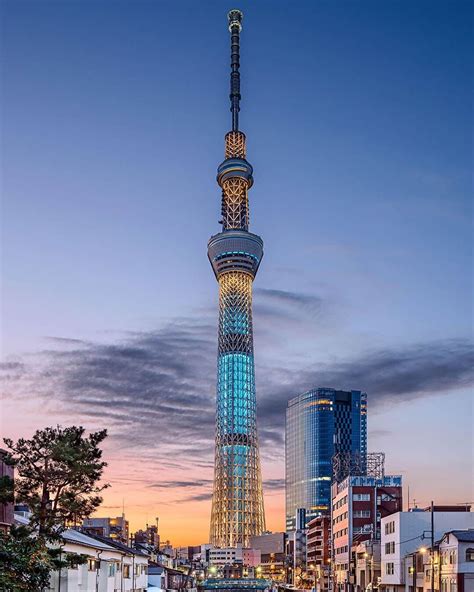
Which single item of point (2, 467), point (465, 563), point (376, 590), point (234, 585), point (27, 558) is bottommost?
point (234, 585)

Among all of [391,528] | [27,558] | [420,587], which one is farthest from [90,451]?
[391,528]

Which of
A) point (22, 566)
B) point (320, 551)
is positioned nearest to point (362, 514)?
point (320, 551)

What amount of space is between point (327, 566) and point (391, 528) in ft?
221

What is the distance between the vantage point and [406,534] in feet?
286

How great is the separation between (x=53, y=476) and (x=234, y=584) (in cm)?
16124

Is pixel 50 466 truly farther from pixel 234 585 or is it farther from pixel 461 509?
pixel 234 585

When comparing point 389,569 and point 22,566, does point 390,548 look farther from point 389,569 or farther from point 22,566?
point 22,566

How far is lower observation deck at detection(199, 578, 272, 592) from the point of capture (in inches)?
7186

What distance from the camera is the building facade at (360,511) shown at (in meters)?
117

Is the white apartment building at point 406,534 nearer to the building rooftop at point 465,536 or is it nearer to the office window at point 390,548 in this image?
the office window at point 390,548

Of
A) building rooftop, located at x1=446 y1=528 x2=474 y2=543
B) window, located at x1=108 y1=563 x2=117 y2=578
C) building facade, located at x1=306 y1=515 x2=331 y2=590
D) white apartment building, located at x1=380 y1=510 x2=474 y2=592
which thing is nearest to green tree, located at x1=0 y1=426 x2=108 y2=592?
window, located at x1=108 y1=563 x2=117 y2=578

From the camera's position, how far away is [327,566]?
15375cm

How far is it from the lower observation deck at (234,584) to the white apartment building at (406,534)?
321 ft

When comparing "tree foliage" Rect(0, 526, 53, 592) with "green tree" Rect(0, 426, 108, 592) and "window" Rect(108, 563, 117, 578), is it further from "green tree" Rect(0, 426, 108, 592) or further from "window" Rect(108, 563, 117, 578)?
"window" Rect(108, 563, 117, 578)
